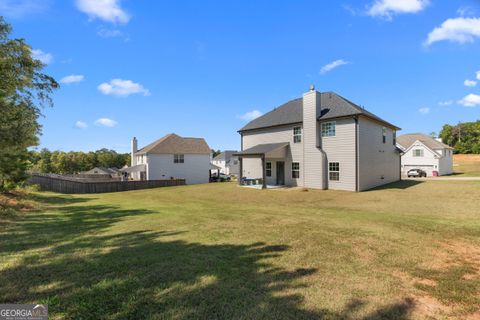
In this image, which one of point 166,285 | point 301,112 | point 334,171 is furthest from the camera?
point 301,112

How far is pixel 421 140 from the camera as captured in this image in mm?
40875

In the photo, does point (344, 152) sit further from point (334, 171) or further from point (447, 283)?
point (447, 283)

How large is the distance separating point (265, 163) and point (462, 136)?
9116 centimetres

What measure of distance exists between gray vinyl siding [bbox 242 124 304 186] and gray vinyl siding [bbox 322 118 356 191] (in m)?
2.75

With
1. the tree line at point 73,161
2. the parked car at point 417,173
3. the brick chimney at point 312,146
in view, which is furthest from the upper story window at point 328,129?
the tree line at point 73,161

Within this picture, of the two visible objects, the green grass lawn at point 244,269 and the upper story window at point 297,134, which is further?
the upper story window at point 297,134

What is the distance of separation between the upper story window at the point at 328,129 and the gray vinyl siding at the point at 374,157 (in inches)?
79.2

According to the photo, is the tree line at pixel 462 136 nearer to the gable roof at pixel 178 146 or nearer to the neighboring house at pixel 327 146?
the neighboring house at pixel 327 146

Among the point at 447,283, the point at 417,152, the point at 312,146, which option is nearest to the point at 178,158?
the point at 312,146

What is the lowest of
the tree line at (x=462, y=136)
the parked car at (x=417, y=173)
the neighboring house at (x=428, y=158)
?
the parked car at (x=417, y=173)

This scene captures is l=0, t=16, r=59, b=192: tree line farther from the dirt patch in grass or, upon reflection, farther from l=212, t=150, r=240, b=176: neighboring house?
l=212, t=150, r=240, b=176: neighboring house

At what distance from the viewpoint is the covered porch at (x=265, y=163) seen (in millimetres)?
23906

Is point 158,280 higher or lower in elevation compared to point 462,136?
lower

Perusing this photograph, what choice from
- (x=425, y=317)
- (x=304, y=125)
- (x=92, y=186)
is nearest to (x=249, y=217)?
(x=425, y=317)
